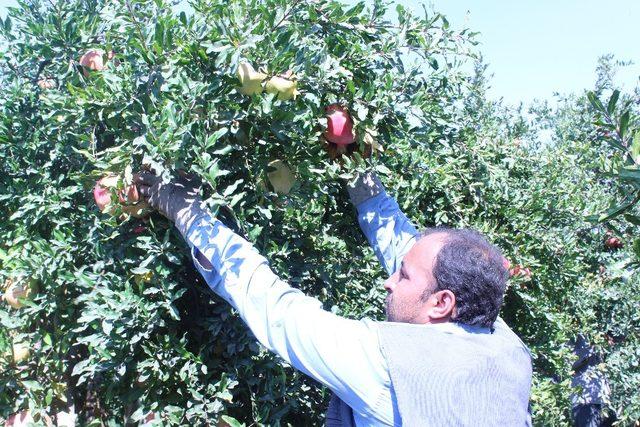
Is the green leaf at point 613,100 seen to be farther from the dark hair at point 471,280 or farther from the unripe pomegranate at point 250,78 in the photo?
the unripe pomegranate at point 250,78

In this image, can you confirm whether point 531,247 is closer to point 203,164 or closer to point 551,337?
point 551,337

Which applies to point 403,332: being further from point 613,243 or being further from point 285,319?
point 613,243

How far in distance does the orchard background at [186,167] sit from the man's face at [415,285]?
1.22ft

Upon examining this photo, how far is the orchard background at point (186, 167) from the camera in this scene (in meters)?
1.64

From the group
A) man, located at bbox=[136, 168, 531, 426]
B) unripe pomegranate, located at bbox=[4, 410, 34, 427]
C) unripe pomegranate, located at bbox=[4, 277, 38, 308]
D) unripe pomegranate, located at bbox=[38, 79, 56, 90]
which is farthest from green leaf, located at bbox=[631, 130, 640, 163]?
unripe pomegranate, located at bbox=[4, 410, 34, 427]

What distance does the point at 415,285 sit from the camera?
150 cm

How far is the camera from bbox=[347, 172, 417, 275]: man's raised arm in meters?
1.99

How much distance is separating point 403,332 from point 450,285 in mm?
159

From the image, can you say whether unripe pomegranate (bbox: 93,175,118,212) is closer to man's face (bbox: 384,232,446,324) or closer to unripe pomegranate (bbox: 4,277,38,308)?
unripe pomegranate (bbox: 4,277,38,308)

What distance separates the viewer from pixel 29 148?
85.4 inches

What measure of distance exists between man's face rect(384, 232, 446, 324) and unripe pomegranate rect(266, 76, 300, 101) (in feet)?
1.60

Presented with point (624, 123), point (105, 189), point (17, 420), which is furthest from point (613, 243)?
point (105, 189)

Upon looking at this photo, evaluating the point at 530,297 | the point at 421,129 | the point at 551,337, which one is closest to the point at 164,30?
the point at 421,129

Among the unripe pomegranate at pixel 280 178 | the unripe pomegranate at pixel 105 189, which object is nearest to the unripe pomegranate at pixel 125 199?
the unripe pomegranate at pixel 105 189
